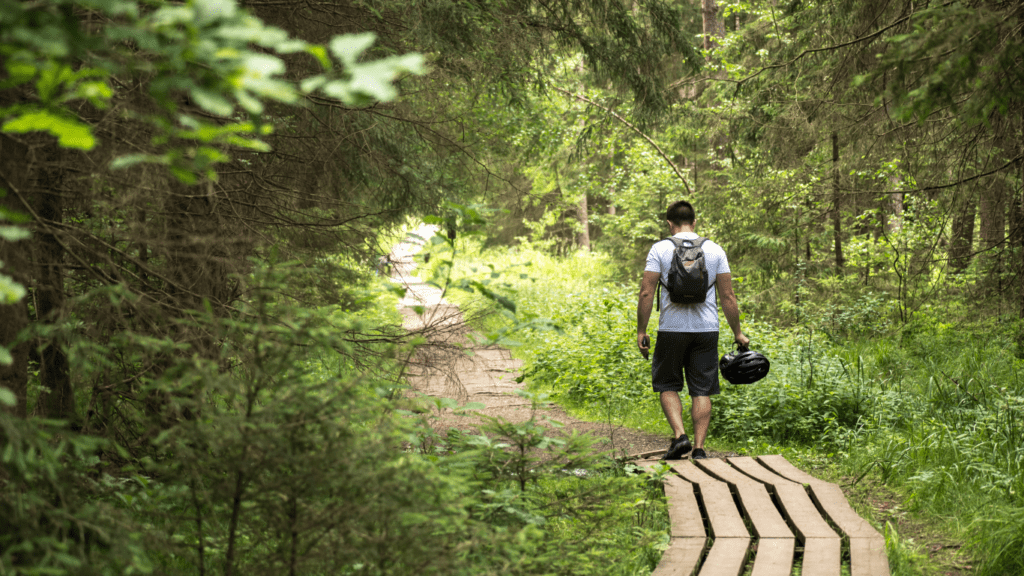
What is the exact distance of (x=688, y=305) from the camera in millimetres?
5859

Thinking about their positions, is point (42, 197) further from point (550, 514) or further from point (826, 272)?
point (826, 272)

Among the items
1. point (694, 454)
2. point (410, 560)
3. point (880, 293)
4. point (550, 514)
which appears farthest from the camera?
point (880, 293)

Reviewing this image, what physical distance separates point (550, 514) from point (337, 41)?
9.19 ft

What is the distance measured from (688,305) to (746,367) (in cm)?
73

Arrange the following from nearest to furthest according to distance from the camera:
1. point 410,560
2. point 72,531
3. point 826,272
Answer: point 410,560 → point 72,531 → point 826,272

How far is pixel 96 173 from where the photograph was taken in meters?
3.29

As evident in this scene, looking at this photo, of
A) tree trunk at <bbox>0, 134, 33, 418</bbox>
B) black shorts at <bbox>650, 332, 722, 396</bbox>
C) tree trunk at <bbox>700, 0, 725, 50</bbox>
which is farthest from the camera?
tree trunk at <bbox>700, 0, 725, 50</bbox>

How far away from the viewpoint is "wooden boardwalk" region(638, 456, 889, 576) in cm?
375

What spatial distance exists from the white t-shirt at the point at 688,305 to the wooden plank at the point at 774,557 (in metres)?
2.11

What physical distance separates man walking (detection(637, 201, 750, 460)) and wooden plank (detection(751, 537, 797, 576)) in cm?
179

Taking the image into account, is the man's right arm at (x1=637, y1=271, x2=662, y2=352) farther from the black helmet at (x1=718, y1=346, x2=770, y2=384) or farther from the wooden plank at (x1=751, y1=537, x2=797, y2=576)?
the wooden plank at (x1=751, y1=537, x2=797, y2=576)

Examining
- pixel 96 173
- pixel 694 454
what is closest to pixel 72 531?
pixel 96 173

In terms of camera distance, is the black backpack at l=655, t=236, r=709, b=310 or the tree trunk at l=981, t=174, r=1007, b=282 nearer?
the black backpack at l=655, t=236, r=709, b=310

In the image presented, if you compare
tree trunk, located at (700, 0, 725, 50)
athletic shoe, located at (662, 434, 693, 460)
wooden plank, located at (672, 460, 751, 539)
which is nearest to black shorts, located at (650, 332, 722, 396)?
athletic shoe, located at (662, 434, 693, 460)
